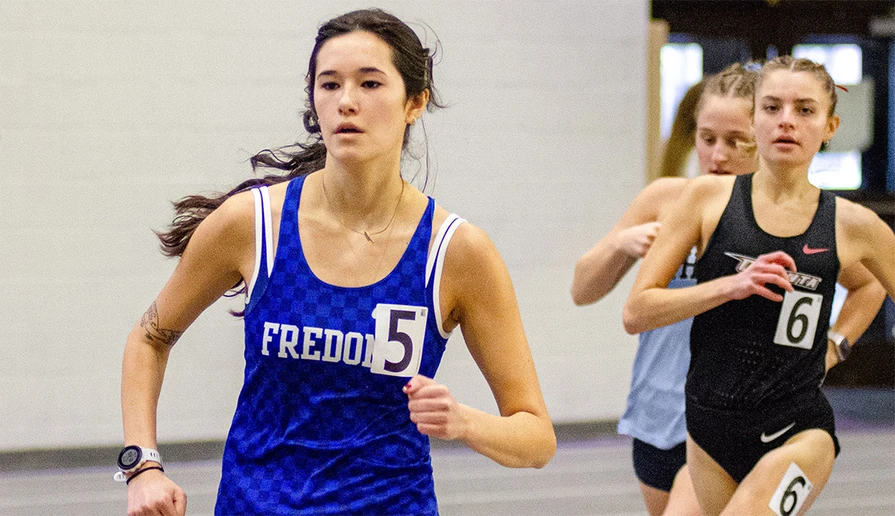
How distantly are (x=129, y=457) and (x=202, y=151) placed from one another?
367cm

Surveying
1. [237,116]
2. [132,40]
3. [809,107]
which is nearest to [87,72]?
[132,40]

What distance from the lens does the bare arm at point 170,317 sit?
158cm

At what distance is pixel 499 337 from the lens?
1604mm

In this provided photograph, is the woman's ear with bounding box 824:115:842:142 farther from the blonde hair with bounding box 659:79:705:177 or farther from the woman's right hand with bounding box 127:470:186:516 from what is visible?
the woman's right hand with bounding box 127:470:186:516

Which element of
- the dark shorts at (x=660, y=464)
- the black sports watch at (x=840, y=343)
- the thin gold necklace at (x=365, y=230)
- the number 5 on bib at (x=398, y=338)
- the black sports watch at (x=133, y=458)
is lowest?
the dark shorts at (x=660, y=464)

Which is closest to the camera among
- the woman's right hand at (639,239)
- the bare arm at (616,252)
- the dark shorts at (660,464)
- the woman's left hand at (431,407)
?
the woman's left hand at (431,407)

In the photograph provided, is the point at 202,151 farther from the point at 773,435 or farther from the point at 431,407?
the point at 431,407

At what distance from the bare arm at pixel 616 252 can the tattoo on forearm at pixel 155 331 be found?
117 cm

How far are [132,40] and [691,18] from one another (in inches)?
135

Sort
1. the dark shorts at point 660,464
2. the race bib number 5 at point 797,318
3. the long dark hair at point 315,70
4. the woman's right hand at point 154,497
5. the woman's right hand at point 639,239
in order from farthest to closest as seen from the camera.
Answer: the dark shorts at point 660,464 → the woman's right hand at point 639,239 → the race bib number 5 at point 797,318 → the long dark hair at point 315,70 → the woman's right hand at point 154,497

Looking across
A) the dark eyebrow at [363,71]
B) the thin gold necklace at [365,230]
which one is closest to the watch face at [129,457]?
the thin gold necklace at [365,230]

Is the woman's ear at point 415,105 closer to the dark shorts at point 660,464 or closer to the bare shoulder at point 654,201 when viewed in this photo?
the bare shoulder at point 654,201

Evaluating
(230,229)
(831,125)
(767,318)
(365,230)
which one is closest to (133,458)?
(230,229)

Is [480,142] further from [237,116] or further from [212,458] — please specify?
[212,458]
